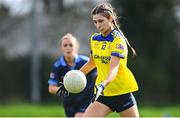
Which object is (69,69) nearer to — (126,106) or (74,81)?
(74,81)

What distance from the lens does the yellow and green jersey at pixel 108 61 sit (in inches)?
286

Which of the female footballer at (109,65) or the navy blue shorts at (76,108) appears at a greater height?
the female footballer at (109,65)

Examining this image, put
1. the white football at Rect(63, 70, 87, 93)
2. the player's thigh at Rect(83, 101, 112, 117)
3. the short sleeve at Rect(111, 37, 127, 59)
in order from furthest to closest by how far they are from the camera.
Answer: the white football at Rect(63, 70, 87, 93) → the player's thigh at Rect(83, 101, 112, 117) → the short sleeve at Rect(111, 37, 127, 59)

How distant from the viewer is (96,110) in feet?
24.2

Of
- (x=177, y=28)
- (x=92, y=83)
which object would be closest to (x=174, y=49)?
(x=177, y=28)

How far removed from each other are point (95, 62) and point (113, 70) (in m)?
0.52

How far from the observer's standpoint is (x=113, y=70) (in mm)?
7055

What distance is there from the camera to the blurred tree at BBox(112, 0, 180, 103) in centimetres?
2670

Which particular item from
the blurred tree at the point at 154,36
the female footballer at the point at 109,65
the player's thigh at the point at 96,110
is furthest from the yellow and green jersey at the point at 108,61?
the blurred tree at the point at 154,36

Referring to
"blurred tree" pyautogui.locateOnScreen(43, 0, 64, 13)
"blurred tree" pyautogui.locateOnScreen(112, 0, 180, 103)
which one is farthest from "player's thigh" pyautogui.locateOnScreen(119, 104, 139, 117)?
"blurred tree" pyautogui.locateOnScreen(43, 0, 64, 13)

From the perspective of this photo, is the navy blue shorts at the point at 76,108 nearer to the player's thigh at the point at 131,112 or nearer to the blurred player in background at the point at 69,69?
the blurred player in background at the point at 69,69

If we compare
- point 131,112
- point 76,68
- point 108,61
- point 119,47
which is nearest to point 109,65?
point 108,61

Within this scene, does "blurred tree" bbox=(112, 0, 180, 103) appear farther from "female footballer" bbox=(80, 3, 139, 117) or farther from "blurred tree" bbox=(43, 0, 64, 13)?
"female footballer" bbox=(80, 3, 139, 117)

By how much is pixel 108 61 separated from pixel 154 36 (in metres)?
20.7
